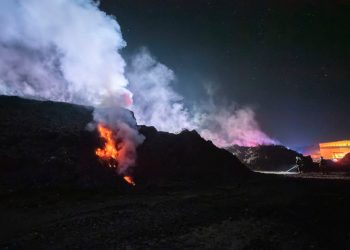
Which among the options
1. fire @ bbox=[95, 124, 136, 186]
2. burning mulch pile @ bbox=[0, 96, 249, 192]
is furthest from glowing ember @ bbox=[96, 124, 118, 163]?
burning mulch pile @ bbox=[0, 96, 249, 192]

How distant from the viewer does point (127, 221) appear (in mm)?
13375

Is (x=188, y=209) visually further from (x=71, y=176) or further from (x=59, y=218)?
(x=71, y=176)

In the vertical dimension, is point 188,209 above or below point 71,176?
below

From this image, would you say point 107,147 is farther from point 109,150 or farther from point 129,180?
point 129,180

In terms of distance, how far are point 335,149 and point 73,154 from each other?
62973mm

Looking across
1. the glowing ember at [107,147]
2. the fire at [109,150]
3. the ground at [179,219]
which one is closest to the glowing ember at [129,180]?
the fire at [109,150]

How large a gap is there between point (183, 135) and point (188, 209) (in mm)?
15761

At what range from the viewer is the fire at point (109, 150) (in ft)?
78.7

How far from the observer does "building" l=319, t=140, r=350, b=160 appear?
66.8 m

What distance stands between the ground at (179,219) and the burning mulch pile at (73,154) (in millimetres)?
2073

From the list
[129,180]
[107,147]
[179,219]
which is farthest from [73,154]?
[179,219]

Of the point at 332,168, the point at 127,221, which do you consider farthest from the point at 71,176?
the point at 332,168

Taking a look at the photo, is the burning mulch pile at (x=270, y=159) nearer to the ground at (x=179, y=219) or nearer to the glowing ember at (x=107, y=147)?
the ground at (x=179, y=219)

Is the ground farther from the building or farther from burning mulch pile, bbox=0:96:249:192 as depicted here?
the building
